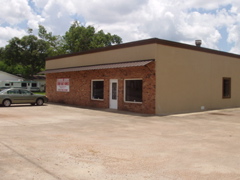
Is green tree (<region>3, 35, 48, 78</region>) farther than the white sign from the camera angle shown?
Yes

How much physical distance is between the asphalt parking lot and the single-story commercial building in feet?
19.2

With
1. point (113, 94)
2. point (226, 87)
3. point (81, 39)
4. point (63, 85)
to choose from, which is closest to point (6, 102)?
point (63, 85)

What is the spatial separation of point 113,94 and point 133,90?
202 centimetres

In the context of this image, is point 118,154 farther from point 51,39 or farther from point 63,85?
point 51,39

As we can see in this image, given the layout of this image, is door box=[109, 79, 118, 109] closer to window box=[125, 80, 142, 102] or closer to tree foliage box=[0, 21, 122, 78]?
window box=[125, 80, 142, 102]

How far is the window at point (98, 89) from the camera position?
62.8ft

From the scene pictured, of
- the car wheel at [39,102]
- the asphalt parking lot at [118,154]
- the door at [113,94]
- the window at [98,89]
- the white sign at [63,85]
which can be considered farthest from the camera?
the white sign at [63,85]

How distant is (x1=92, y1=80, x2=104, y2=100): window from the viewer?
62.8ft

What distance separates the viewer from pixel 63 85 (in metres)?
23.4

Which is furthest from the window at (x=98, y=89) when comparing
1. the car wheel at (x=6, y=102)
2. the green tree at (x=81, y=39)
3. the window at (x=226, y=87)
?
the green tree at (x=81, y=39)

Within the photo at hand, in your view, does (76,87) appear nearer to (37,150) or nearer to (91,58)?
(91,58)

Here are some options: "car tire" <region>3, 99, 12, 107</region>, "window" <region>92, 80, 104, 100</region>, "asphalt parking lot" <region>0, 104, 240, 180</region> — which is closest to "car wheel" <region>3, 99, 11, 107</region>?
"car tire" <region>3, 99, 12, 107</region>

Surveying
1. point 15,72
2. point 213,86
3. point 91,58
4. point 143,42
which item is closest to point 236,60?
point 213,86

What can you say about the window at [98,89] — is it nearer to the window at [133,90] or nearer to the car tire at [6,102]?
the window at [133,90]
